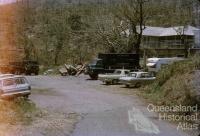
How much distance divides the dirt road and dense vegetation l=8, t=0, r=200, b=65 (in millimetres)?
15317

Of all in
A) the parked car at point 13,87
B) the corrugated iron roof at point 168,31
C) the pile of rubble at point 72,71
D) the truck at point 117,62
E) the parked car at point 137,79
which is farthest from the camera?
the corrugated iron roof at point 168,31

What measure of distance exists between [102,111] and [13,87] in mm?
5870

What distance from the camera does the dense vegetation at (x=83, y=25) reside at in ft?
185

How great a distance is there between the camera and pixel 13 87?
85.1 ft

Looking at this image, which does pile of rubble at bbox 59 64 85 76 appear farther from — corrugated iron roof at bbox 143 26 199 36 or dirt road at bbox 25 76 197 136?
corrugated iron roof at bbox 143 26 199 36

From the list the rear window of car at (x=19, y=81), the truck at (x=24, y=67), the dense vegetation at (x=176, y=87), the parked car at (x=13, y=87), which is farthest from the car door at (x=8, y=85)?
the truck at (x=24, y=67)

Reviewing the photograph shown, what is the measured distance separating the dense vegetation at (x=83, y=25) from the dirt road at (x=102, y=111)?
50.3 ft

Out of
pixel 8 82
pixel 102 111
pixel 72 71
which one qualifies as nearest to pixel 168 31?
pixel 72 71

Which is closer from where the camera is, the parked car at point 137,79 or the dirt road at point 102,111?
the dirt road at point 102,111

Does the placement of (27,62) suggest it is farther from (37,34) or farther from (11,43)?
(37,34)

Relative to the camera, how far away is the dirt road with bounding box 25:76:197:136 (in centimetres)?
1727

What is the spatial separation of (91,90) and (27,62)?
917 inches

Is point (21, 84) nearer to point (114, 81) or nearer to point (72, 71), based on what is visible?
point (114, 81)

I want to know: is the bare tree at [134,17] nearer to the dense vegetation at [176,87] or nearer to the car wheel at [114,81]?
the car wheel at [114,81]
